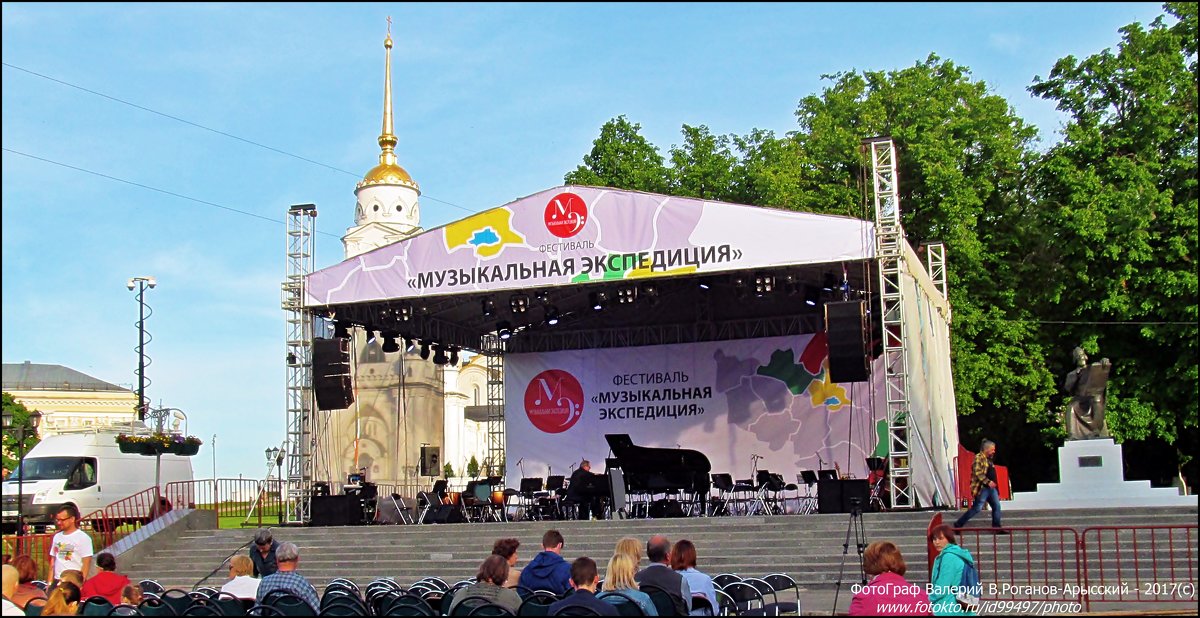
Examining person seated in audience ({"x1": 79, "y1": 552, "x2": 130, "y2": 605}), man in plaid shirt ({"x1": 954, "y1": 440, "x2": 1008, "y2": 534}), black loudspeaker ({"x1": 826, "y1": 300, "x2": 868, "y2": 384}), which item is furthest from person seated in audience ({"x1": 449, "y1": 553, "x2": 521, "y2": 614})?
black loudspeaker ({"x1": 826, "y1": 300, "x2": 868, "y2": 384})

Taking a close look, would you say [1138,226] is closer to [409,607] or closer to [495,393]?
[495,393]

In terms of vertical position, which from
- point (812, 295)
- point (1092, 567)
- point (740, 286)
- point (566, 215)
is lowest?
point (1092, 567)

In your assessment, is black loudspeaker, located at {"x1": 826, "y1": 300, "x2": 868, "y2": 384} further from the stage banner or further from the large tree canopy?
the large tree canopy

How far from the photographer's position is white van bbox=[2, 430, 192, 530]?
22125 millimetres

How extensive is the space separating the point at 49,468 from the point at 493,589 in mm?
18269

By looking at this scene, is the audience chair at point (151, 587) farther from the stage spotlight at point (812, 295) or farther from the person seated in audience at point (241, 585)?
the stage spotlight at point (812, 295)

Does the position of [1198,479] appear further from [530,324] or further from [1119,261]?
[530,324]

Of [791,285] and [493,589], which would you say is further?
[791,285]

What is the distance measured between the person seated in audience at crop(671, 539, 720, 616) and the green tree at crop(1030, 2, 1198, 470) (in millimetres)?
18580

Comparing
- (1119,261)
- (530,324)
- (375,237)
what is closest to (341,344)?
(530,324)

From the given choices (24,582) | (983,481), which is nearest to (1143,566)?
(983,481)

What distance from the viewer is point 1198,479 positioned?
25969 mm

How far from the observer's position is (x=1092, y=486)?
1570cm

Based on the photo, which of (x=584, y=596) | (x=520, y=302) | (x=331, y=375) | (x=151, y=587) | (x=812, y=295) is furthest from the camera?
(x=520, y=302)
